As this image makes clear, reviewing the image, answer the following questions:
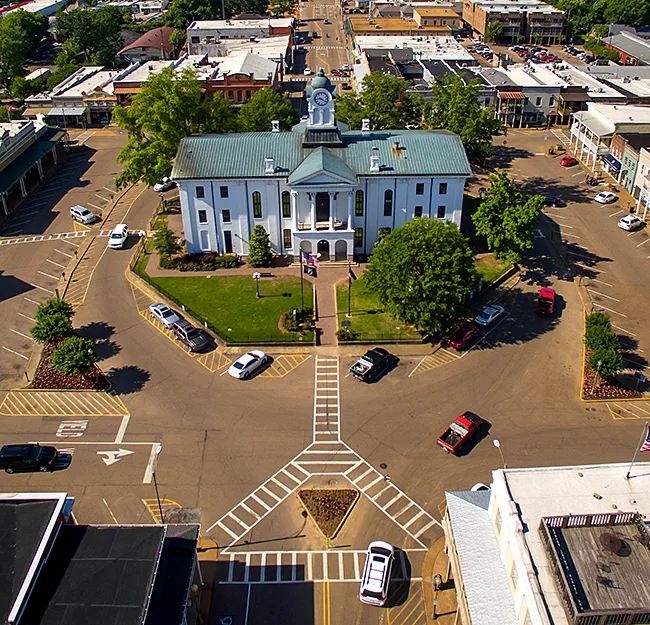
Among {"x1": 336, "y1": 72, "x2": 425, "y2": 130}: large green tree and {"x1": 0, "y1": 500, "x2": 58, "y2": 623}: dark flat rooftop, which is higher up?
{"x1": 336, "y1": 72, "x2": 425, "y2": 130}: large green tree

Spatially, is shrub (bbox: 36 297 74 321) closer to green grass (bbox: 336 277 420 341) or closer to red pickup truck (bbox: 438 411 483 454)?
green grass (bbox: 336 277 420 341)

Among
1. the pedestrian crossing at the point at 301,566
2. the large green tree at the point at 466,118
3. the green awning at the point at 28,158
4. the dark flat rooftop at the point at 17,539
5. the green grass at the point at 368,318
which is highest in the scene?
the large green tree at the point at 466,118

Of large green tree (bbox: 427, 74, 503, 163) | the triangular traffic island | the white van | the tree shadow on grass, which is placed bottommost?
the triangular traffic island

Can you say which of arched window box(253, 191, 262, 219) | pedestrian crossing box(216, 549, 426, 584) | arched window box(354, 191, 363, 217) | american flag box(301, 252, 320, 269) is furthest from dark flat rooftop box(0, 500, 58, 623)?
arched window box(354, 191, 363, 217)

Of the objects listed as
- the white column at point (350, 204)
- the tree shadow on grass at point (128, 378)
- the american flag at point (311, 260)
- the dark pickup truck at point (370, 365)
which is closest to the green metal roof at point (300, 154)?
the white column at point (350, 204)

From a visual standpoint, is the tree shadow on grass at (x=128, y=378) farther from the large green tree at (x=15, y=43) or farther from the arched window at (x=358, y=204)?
the large green tree at (x=15, y=43)

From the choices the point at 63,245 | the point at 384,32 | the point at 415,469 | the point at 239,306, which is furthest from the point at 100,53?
the point at 415,469
